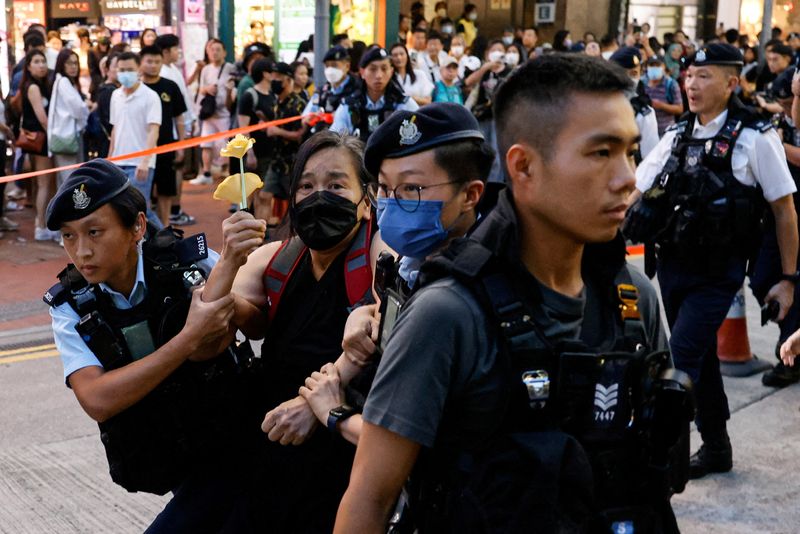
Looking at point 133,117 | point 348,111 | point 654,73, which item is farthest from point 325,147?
point 654,73

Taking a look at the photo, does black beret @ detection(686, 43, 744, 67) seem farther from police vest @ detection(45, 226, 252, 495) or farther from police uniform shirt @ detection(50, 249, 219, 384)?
police uniform shirt @ detection(50, 249, 219, 384)

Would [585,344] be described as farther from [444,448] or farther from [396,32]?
[396,32]

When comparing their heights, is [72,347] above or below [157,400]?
above

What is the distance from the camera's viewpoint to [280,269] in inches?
127

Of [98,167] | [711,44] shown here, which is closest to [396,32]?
[711,44]

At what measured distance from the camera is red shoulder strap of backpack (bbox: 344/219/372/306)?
3088 mm

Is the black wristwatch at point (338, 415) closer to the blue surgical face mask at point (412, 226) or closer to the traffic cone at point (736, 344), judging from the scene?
the blue surgical face mask at point (412, 226)

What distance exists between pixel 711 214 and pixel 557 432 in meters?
3.09

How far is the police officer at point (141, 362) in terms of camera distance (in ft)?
9.99

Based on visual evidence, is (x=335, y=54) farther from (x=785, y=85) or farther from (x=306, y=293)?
(x=306, y=293)

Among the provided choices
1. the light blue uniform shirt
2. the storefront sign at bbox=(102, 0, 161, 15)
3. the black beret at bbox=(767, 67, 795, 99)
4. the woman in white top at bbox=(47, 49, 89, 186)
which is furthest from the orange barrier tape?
the storefront sign at bbox=(102, 0, 161, 15)

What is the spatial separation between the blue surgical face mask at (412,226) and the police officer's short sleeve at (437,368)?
2.18 ft

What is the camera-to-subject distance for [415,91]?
12.3 m

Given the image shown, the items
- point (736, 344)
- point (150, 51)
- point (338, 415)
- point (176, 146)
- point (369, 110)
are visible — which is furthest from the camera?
point (150, 51)
